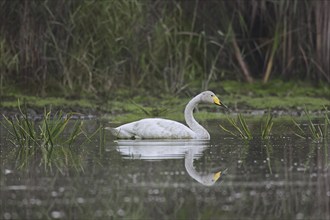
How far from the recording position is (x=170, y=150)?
1156cm

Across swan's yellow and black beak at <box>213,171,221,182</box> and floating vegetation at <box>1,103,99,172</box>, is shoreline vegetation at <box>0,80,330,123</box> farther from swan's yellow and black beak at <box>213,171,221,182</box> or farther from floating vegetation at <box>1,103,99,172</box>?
swan's yellow and black beak at <box>213,171,221,182</box>

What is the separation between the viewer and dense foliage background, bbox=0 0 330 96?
58.4ft

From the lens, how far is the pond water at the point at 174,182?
25.3ft

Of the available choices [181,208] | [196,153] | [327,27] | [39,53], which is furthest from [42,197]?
[327,27]

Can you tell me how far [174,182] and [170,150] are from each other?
2.58 m

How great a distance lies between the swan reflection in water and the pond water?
1 cm

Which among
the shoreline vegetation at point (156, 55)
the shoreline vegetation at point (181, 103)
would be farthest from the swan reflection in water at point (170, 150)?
the shoreline vegetation at point (156, 55)

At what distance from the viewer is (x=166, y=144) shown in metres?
12.2

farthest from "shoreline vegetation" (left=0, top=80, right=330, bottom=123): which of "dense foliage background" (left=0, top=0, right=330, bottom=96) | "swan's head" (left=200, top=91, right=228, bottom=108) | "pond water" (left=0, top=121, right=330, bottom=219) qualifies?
"pond water" (left=0, top=121, right=330, bottom=219)

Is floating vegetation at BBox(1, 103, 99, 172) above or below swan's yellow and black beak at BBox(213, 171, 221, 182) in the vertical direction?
above

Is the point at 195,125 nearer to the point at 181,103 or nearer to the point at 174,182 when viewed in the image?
the point at 174,182

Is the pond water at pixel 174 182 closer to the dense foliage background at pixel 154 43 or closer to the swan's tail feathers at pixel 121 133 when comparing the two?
the swan's tail feathers at pixel 121 133

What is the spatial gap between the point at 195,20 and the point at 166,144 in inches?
307

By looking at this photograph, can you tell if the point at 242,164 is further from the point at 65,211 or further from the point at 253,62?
the point at 253,62
